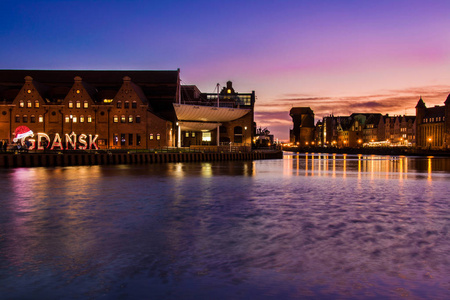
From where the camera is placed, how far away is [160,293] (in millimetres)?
8133

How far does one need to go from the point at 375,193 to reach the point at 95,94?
65423 millimetres

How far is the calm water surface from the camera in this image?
841 cm

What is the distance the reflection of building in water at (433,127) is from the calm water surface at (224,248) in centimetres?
12008

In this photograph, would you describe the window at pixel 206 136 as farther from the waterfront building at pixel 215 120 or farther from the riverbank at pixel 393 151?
the riverbank at pixel 393 151

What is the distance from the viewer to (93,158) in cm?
5809

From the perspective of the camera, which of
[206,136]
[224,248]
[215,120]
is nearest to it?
[224,248]

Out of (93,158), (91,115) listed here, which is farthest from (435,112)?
(93,158)

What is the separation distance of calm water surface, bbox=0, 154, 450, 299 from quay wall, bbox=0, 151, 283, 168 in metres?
33.5

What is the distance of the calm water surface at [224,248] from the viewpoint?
841 centimetres

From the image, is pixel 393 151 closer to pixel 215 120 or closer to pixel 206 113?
pixel 215 120

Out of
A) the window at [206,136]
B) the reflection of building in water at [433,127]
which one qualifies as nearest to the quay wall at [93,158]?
the window at [206,136]

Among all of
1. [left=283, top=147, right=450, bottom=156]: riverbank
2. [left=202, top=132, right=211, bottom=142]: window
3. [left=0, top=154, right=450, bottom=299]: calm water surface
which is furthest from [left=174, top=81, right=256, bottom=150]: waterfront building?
[left=0, top=154, right=450, bottom=299]: calm water surface

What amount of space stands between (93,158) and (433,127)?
121 metres

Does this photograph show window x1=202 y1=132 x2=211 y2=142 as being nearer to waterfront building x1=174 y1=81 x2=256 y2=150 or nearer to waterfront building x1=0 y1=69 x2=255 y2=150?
waterfront building x1=174 y1=81 x2=256 y2=150
